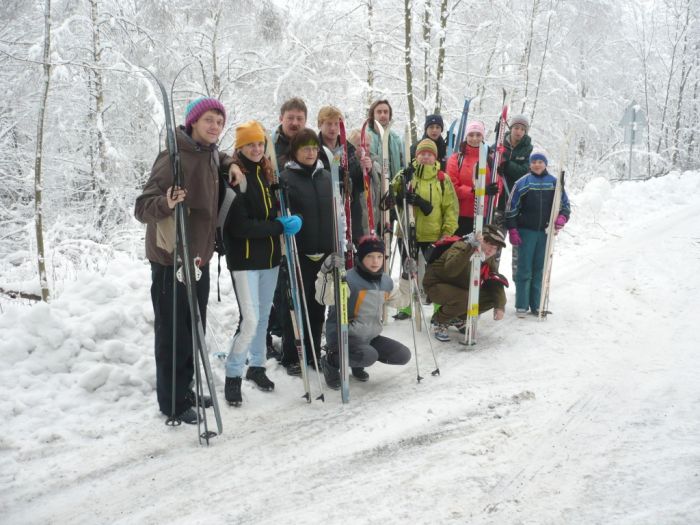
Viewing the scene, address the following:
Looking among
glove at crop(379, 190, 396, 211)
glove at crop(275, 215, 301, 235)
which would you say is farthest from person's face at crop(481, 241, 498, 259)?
glove at crop(275, 215, 301, 235)

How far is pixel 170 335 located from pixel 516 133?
458 cm

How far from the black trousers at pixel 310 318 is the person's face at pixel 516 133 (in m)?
3.11

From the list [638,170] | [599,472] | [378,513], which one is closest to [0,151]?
[378,513]

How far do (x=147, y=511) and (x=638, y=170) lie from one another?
29699 millimetres

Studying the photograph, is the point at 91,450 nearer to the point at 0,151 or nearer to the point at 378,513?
the point at 378,513

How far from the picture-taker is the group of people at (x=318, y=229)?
11.0 feet

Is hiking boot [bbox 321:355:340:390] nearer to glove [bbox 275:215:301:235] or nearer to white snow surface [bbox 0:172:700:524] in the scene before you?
white snow surface [bbox 0:172:700:524]

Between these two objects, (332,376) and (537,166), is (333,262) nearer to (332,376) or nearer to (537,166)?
(332,376)

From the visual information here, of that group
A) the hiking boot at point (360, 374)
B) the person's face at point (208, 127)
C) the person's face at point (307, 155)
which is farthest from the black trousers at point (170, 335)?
the hiking boot at point (360, 374)

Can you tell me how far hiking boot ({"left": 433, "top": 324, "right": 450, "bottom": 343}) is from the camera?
528 cm

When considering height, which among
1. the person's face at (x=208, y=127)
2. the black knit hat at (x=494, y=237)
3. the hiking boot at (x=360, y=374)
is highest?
the person's face at (x=208, y=127)

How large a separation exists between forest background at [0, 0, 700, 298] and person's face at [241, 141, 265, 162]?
14.9 ft

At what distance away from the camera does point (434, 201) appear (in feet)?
17.4

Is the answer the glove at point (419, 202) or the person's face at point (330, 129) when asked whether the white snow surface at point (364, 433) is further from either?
the person's face at point (330, 129)
